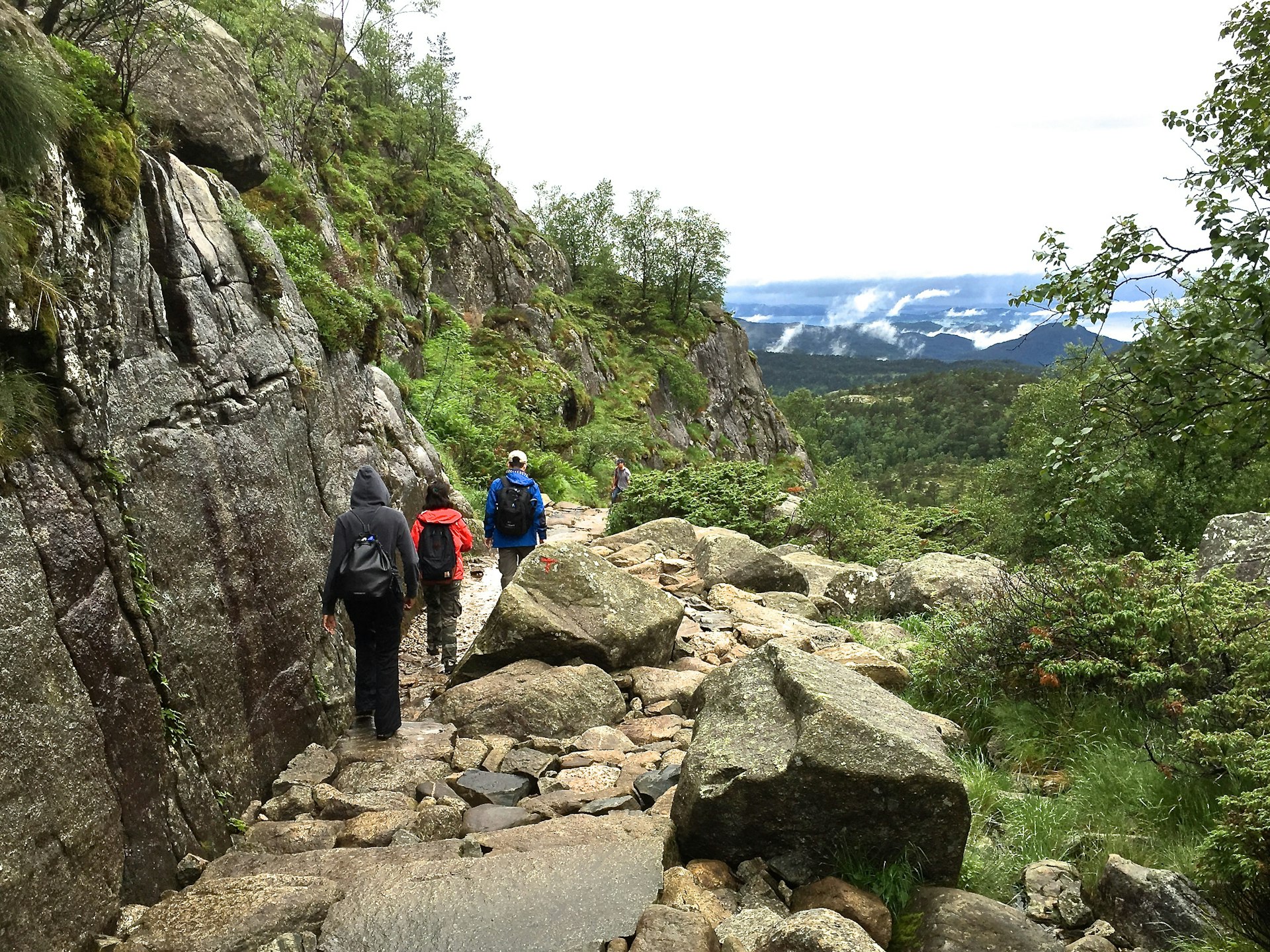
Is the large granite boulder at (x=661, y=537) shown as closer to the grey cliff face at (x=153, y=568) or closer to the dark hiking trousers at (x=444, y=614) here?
the dark hiking trousers at (x=444, y=614)

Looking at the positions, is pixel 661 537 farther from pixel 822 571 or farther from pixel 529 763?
pixel 529 763

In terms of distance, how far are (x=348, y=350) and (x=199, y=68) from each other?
3746 millimetres

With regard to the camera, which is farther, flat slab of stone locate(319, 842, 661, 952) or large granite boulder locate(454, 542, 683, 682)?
large granite boulder locate(454, 542, 683, 682)

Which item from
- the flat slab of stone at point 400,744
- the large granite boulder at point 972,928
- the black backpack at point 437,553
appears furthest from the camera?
the black backpack at point 437,553

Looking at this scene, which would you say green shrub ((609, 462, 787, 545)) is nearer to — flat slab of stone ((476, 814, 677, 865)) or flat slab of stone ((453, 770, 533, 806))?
flat slab of stone ((453, 770, 533, 806))

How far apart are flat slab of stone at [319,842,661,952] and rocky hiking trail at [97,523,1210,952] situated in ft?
0.04

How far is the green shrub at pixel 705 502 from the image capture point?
2008 centimetres

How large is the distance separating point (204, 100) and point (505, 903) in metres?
9.78

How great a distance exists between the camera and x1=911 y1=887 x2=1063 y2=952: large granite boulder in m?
3.62

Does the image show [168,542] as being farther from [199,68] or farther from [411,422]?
[411,422]

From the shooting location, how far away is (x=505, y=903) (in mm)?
4047

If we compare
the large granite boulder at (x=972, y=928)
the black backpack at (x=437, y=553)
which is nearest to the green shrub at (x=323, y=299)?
the black backpack at (x=437, y=553)

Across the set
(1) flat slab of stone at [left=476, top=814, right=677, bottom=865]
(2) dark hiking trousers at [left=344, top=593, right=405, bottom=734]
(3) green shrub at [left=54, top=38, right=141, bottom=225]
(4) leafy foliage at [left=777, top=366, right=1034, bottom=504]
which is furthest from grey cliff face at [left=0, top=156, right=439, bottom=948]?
(4) leafy foliage at [left=777, top=366, right=1034, bottom=504]

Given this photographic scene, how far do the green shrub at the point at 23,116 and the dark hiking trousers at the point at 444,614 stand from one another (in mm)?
6012
